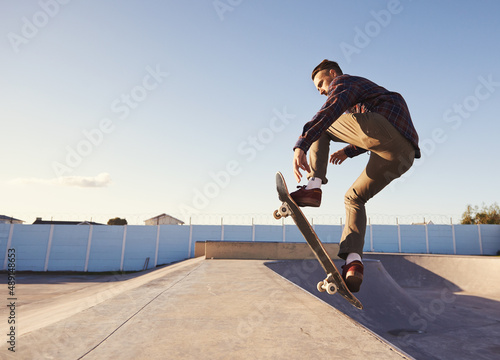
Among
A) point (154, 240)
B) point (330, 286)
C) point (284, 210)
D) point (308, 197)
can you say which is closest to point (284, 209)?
point (284, 210)

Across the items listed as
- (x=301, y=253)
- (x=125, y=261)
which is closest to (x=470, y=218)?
(x=301, y=253)

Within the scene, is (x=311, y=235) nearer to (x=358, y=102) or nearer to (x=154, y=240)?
(x=358, y=102)

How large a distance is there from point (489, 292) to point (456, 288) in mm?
1235

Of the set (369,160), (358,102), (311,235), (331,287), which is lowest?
(331,287)

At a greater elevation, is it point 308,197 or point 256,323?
point 308,197

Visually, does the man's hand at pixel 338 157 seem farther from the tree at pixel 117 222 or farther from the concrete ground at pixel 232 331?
the tree at pixel 117 222

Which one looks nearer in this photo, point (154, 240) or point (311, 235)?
point (311, 235)

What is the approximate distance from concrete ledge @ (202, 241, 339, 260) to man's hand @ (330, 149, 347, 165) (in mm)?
10212

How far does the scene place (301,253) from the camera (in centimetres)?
1311

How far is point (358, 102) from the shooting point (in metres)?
2.10

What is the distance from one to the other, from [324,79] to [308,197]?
0.96 m

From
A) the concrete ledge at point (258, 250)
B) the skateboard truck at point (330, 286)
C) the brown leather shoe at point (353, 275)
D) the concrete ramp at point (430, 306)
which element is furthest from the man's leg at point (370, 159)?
the concrete ledge at point (258, 250)

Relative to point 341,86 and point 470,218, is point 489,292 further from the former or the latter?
point 470,218

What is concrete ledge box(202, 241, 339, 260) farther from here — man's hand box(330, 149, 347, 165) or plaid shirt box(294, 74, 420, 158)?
plaid shirt box(294, 74, 420, 158)
